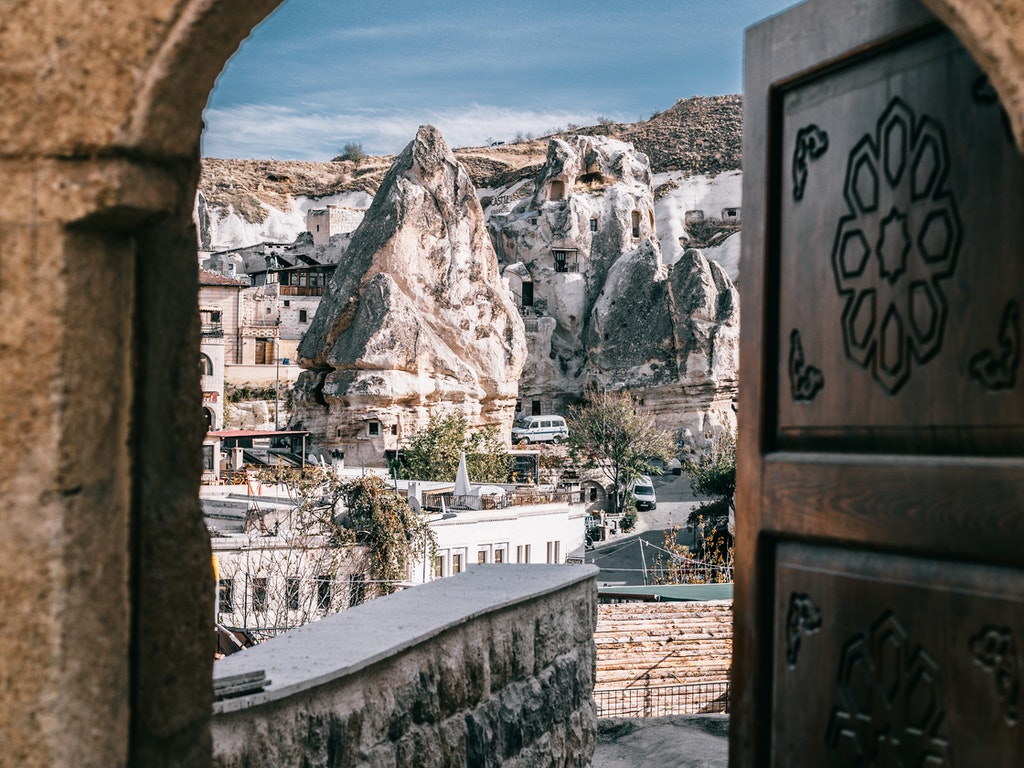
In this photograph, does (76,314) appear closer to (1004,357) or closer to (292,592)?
(1004,357)

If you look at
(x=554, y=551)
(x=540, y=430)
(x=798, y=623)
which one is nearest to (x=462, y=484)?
(x=554, y=551)

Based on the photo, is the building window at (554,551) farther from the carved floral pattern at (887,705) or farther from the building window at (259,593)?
the carved floral pattern at (887,705)

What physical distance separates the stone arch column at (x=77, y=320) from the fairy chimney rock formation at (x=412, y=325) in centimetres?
2818

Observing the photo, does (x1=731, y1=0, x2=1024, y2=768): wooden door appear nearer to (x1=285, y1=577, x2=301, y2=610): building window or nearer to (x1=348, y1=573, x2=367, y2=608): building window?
(x1=285, y1=577, x2=301, y2=610): building window

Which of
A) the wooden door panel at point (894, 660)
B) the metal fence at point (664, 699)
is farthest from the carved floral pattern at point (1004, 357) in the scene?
the metal fence at point (664, 699)

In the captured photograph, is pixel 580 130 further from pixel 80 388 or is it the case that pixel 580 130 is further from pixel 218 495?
pixel 80 388

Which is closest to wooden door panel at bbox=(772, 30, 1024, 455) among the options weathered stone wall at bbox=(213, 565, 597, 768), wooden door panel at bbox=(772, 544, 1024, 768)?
wooden door panel at bbox=(772, 544, 1024, 768)

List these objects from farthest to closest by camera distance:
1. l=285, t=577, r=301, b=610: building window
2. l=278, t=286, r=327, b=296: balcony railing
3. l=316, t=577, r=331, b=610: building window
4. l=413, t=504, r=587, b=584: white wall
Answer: l=278, t=286, r=327, b=296: balcony railing → l=413, t=504, r=587, b=584: white wall → l=316, t=577, r=331, b=610: building window → l=285, t=577, r=301, b=610: building window

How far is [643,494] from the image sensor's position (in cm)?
3031

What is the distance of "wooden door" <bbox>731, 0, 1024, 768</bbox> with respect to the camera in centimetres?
162

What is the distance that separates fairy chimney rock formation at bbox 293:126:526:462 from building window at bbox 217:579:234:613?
15.6 meters

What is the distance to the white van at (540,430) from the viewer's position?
35438 millimetres

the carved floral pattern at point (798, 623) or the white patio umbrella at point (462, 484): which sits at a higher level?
the carved floral pattern at point (798, 623)

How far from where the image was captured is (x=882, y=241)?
1.86 m
